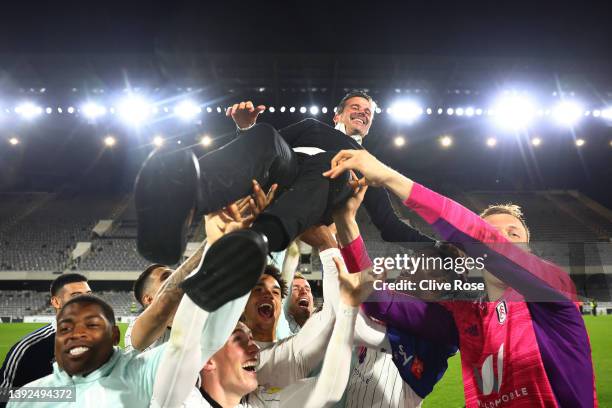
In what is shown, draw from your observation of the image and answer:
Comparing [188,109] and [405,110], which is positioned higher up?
[405,110]

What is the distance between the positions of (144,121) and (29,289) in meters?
11.4

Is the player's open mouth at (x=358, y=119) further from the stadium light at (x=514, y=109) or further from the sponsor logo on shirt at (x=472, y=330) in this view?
the stadium light at (x=514, y=109)

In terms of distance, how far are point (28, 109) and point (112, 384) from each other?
89.1 feet

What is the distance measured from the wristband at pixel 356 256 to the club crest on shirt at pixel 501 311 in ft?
2.07

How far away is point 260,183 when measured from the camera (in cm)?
→ 220

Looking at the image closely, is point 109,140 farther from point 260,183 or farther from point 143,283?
point 260,183

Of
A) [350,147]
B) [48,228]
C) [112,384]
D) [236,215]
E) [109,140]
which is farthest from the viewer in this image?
[48,228]

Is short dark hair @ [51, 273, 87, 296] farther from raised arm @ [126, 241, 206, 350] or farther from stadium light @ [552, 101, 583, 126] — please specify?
stadium light @ [552, 101, 583, 126]

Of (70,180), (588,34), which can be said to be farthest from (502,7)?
(70,180)

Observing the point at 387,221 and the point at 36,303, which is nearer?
the point at 387,221

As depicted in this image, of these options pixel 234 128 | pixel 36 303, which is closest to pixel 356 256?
pixel 234 128

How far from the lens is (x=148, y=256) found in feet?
5.87

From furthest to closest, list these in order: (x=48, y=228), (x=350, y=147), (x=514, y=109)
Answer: (x=48, y=228) → (x=514, y=109) → (x=350, y=147)

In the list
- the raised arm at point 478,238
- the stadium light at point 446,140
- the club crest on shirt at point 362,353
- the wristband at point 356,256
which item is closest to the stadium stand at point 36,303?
the stadium light at point 446,140
